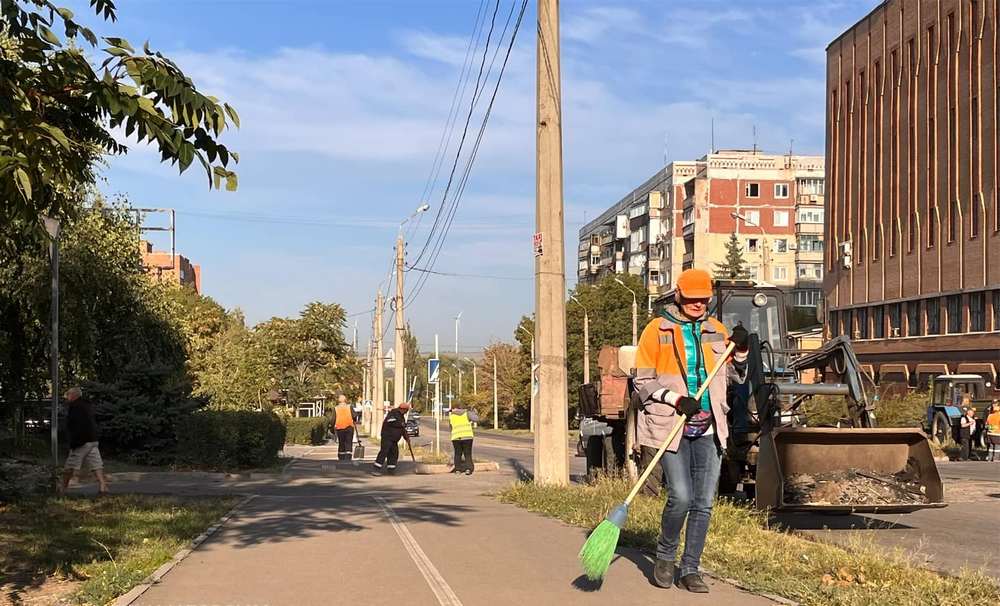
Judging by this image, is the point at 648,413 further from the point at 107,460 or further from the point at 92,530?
the point at 107,460

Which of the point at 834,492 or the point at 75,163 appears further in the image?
the point at 834,492

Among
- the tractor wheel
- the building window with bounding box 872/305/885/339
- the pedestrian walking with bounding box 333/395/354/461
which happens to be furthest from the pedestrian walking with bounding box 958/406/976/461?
the building window with bounding box 872/305/885/339

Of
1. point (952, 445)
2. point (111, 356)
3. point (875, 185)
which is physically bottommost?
point (952, 445)

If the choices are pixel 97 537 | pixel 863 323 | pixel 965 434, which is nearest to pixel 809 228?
pixel 863 323

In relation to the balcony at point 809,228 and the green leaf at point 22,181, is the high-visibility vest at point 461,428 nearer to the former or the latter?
the green leaf at point 22,181

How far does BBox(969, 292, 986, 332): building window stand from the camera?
172 feet

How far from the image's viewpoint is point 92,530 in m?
11.4

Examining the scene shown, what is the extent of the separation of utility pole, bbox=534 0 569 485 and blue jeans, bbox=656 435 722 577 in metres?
8.00

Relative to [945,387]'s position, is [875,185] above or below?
above

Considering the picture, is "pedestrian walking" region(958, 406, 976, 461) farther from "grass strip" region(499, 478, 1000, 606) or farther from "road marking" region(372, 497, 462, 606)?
"road marking" region(372, 497, 462, 606)

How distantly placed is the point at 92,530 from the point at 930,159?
52356mm

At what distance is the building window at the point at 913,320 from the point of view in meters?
58.8

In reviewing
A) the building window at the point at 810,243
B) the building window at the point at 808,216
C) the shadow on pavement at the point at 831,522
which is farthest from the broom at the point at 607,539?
the building window at the point at 808,216

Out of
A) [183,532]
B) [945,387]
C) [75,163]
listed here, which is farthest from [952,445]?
[75,163]
